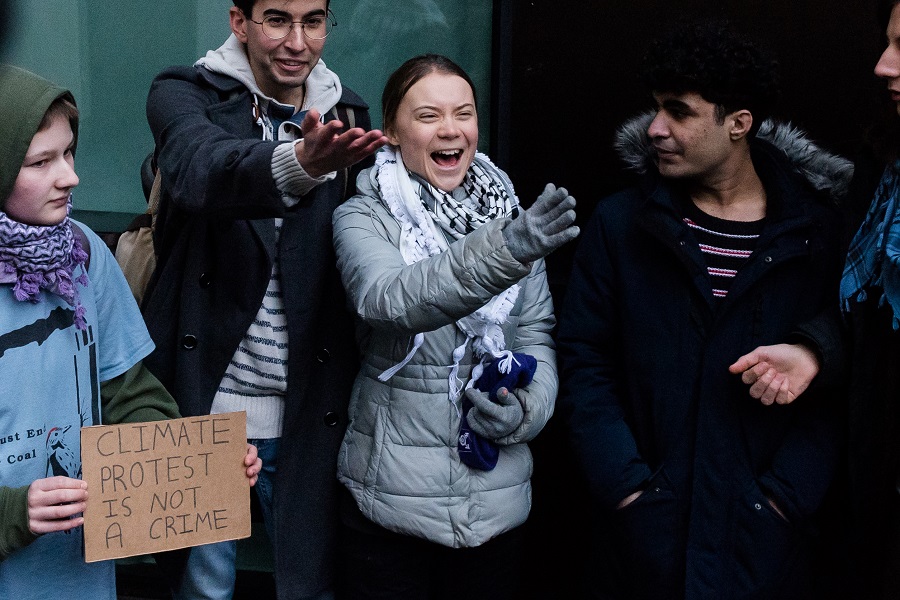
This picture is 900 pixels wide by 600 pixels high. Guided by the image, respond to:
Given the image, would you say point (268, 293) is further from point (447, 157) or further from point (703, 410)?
point (703, 410)

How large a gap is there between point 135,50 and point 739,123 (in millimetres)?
2435

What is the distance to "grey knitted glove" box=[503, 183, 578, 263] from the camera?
224 cm

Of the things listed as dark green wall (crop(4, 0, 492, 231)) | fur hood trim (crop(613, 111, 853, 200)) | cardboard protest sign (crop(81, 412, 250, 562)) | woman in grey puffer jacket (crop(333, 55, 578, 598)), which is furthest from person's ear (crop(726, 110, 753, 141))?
cardboard protest sign (crop(81, 412, 250, 562))

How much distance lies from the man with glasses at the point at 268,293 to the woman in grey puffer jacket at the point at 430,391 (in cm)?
12

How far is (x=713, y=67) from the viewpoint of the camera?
2.77 metres

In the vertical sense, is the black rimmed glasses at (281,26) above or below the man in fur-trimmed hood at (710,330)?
above

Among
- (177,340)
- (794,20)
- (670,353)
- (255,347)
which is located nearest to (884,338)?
(670,353)

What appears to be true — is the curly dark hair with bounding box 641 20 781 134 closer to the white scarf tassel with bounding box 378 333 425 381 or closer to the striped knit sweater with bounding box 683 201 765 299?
the striped knit sweater with bounding box 683 201 765 299

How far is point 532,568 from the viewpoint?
3816 mm

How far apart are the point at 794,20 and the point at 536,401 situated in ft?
5.20

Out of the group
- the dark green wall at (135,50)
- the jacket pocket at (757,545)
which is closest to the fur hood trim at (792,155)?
the jacket pocket at (757,545)

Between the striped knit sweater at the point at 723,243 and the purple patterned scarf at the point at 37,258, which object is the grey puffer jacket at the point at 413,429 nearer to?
the striped knit sweater at the point at 723,243

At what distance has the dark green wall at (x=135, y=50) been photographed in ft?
13.0

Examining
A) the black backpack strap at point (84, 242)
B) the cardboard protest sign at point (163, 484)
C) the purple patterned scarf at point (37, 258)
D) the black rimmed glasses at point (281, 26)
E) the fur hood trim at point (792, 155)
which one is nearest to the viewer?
the purple patterned scarf at point (37, 258)
